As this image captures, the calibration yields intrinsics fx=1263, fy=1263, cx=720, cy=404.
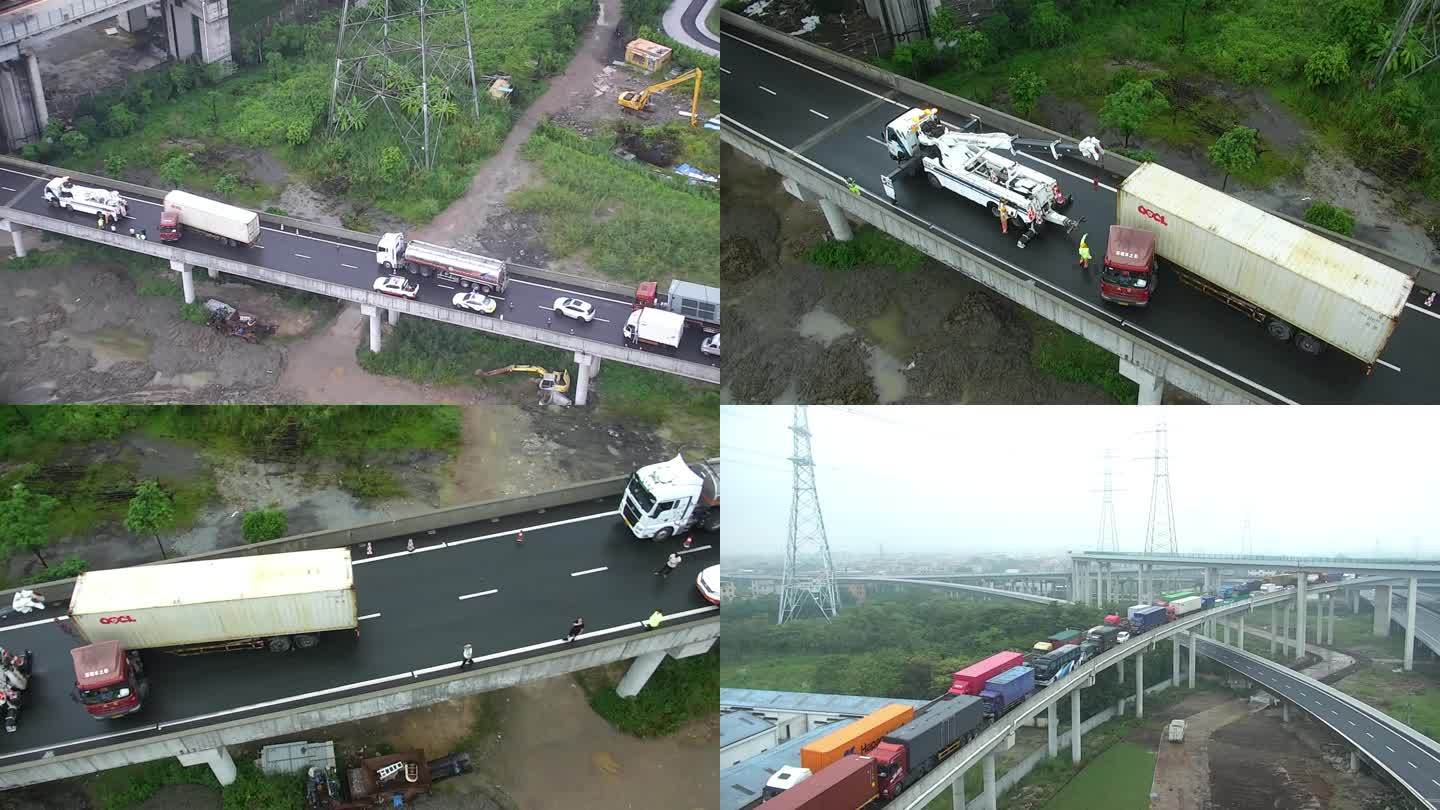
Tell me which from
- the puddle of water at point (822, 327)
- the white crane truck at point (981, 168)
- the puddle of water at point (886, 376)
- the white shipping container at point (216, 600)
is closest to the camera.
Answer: the white shipping container at point (216, 600)

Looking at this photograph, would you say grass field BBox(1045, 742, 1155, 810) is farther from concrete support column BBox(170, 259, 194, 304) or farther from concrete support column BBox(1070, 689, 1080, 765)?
concrete support column BBox(170, 259, 194, 304)

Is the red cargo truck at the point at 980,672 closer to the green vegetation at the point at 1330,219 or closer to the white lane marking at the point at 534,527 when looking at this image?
the white lane marking at the point at 534,527

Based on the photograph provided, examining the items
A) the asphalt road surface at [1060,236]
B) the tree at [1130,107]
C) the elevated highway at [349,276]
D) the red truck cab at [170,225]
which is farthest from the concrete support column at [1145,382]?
the red truck cab at [170,225]

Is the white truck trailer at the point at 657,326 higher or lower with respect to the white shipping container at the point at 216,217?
lower

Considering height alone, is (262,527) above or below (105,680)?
above

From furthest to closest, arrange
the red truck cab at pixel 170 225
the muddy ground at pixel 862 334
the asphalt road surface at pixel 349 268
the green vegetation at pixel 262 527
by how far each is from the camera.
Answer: the red truck cab at pixel 170 225 → the asphalt road surface at pixel 349 268 → the muddy ground at pixel 862 334 → the green vegetation at pixel 262 527

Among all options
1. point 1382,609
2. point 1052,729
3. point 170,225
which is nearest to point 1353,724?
point 1382,609

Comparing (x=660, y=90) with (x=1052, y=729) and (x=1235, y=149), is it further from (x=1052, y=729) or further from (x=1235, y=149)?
(x=1052, y=729)
